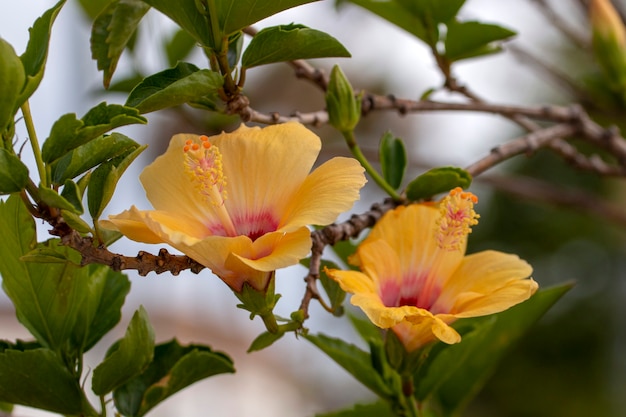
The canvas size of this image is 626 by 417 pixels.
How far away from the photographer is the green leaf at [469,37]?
881 millimetres

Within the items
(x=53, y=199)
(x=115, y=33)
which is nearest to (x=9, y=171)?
(x=53, y=199)

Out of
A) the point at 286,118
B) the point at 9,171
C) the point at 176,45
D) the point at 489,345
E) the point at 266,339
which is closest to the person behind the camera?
the point at 9,171

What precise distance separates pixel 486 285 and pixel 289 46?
252mm

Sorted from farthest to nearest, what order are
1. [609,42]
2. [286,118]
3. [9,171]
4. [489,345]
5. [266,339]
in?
1. [609,42]
2. [489,345]
3. [286,118]
4. [266,339]
5. [9,171]

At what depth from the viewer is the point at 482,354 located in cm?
84

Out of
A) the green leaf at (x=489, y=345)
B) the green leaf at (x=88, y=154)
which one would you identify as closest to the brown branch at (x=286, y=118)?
the green leaf at (x=88, y=154)

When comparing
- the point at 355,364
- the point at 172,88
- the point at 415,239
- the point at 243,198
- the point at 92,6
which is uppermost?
the point at 92,6

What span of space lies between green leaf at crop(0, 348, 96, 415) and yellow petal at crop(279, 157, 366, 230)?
0.25 m

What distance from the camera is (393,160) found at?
0.78m

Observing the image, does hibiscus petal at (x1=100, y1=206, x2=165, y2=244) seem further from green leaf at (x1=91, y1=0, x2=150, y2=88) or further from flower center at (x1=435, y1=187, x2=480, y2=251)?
flower center at (x1=435, y1=187, x2=480, y2=251)

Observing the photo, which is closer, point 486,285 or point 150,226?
point 150,226

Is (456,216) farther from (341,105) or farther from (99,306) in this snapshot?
(99,306)

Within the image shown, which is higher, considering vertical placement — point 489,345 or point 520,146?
point 520,146

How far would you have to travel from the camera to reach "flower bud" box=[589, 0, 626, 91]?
1.12 m
